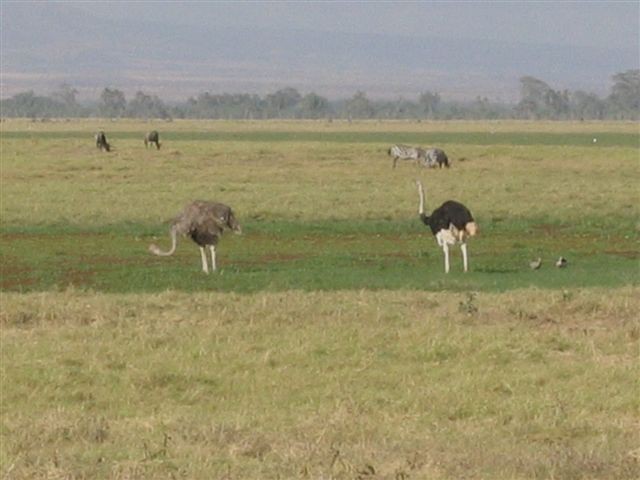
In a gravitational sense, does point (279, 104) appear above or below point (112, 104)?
below

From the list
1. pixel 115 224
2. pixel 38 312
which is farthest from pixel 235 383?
pixel 115 224

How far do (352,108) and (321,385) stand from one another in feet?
534

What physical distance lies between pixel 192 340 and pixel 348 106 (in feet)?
533

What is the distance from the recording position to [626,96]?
16800 centimetres

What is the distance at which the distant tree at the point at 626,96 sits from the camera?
6590 inches

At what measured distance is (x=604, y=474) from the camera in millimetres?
7000

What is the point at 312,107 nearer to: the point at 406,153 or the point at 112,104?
the point at 112,104

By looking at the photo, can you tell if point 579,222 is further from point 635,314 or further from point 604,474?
point 604,474

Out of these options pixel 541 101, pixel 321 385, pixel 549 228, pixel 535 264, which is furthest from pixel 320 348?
pixel 541 101

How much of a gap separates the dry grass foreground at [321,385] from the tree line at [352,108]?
148361 millimetres

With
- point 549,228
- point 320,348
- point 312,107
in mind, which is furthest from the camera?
point 312,107

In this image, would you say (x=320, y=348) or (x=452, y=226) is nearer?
(x=320, y=348)

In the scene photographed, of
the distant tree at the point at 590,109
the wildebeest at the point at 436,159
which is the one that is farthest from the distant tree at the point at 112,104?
the wildebeest at the point at 436,159

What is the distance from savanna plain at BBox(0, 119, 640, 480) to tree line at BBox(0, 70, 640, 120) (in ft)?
452
